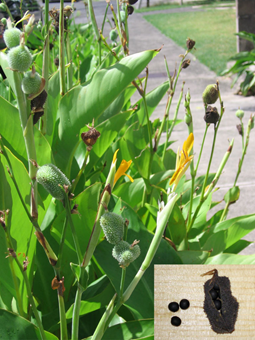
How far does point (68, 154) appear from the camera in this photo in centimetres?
108

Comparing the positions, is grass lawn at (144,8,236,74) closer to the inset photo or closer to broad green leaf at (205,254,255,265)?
broad green leaf at (205,254,255,265)

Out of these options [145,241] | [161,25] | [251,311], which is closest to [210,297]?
[251,311]

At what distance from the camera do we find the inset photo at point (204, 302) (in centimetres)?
67

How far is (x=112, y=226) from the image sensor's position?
20.7 inches

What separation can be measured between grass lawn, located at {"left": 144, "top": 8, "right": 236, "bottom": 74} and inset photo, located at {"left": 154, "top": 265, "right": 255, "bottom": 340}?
22.2 ft

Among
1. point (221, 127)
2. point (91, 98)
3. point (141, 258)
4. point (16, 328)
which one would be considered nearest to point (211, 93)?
point (91, 98)

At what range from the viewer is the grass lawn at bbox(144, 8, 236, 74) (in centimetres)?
898

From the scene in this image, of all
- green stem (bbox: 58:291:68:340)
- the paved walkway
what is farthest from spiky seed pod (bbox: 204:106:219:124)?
the paved walkway

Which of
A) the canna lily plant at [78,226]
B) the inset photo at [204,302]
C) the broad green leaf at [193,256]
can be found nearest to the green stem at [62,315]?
the canna lily plant at [78,226]

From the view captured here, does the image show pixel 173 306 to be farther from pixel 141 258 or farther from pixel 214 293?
pixel 141 258

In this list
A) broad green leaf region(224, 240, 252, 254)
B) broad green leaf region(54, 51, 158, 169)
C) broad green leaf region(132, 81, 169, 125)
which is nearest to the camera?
broad green leaf region(54, 51, 158, 169)

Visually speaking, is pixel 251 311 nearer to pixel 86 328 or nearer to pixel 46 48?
pixel 86 328

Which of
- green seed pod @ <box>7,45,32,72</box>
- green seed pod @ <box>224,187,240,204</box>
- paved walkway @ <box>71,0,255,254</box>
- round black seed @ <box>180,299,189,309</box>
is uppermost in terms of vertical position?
green seed pod @ <box>7,45,32,72</box>

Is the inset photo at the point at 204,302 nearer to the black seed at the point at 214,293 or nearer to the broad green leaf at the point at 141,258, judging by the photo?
the black seed at the point at 214,293
